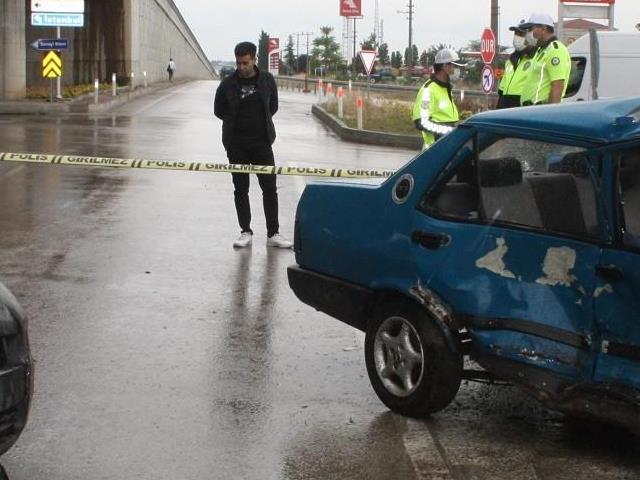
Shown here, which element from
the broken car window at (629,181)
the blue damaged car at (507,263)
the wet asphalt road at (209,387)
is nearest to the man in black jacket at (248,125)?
the wet asphalt road at (209,387)

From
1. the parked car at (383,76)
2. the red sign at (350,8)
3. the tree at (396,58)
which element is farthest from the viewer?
the tree at (396,58)

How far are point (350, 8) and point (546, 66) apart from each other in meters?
31.4

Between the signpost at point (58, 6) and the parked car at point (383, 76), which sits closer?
the signpost at point (58, 6)

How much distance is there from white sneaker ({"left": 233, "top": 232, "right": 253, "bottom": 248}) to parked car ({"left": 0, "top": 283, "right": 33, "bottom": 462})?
612 centimetres

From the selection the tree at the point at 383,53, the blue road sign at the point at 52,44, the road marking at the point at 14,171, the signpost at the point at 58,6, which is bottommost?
the road marking at the point at 14,171

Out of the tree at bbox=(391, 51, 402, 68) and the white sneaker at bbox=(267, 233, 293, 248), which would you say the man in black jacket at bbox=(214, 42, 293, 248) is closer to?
the white sneaker at bbox=(267, 233, 293, 248)

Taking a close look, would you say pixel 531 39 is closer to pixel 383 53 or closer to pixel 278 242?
pixel 278 242

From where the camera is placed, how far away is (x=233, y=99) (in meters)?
10.2

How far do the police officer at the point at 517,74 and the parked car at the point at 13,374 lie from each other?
21.4ft

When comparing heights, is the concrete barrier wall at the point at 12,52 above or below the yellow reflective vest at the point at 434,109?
above

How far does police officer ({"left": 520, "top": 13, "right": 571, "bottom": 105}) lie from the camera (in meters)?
9.61

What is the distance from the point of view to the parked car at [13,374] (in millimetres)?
3990

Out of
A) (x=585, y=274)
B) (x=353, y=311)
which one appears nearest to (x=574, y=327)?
(x=585, y=274)

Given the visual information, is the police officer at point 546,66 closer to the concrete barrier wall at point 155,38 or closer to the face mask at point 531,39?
the face mask at point 531,39
